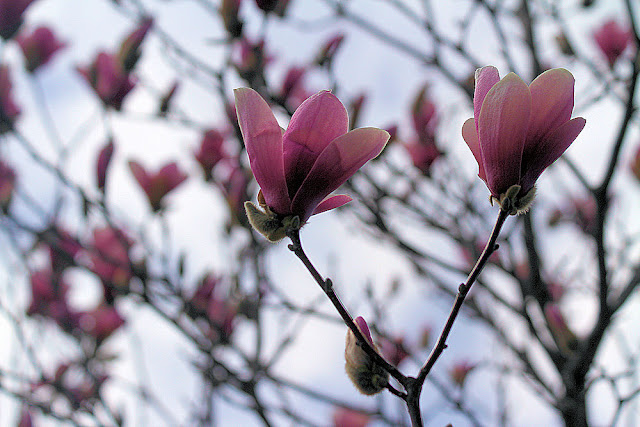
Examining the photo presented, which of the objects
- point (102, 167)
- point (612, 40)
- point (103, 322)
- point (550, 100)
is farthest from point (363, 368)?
point (612, 40)

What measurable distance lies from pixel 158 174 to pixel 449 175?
0.96 metres

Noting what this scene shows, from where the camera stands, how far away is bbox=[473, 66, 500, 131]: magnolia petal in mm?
528

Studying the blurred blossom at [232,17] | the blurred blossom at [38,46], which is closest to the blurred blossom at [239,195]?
the blurred blossom at [232,17]

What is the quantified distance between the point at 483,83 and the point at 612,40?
1798mm

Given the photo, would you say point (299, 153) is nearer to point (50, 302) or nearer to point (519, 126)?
point (519, 126)

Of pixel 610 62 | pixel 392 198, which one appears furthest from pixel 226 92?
pixel 610 62

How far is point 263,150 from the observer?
532mm

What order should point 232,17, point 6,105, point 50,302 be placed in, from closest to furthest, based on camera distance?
point 232,17
point 6,105
point 50,302

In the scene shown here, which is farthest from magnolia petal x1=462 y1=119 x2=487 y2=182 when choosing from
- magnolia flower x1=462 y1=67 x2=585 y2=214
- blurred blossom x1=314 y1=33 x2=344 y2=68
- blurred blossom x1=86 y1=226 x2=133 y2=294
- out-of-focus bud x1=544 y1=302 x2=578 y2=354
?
blurred blossom x1=86 y1=226 x2=133 y2=294

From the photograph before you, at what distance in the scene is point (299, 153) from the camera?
552 mm

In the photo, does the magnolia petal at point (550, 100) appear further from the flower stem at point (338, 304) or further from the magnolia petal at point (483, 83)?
the flower stem at point (338, 304)

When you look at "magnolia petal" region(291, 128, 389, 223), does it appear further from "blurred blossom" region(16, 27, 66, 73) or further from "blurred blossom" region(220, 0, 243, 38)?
"blurred blossom" region(16, 27, 66, 73)

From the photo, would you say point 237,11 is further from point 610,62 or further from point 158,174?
point 610,62

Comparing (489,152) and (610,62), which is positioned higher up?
(610,62)
